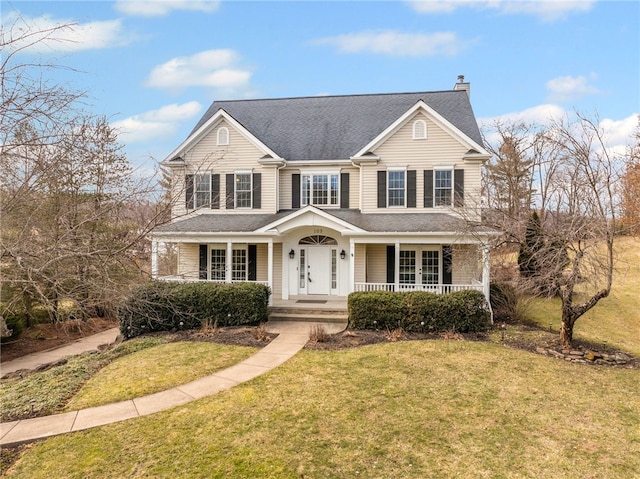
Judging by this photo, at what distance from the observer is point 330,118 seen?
18.1 m

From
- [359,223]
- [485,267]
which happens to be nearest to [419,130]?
[359,223]

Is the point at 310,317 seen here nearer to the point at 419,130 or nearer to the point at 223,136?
the point at 419,130

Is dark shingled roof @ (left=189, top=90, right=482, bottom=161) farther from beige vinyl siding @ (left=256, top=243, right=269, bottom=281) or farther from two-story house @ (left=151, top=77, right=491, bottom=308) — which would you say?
beige vinyl siding @ (left=256, top=243, right=269, bottom=281)

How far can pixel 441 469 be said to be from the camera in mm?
4617

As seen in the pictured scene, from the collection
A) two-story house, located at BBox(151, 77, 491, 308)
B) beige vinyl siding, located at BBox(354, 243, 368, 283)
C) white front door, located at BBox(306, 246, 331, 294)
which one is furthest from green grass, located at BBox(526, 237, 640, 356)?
white front door, located at BBox(306, 246, 331, 294)

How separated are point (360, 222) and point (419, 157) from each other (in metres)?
3.73

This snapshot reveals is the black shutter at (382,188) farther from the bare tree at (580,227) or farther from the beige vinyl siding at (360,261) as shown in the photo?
the bare tree at (580,227)

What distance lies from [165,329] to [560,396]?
1079 cm

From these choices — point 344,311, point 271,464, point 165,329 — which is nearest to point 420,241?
point 344,311

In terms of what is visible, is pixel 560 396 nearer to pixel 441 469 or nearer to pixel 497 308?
pixel 441 469

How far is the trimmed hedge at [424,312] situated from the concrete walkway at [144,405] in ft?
9.65

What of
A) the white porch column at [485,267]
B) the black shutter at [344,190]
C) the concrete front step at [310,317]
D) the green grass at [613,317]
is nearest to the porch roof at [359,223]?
the black shutter at [344,190]

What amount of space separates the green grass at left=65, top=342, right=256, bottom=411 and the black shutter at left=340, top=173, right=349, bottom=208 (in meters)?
8.11

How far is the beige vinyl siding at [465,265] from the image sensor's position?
14297 mm
